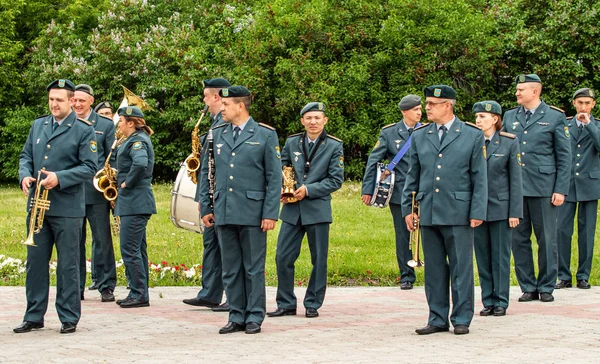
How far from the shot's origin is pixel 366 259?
15.0 metres

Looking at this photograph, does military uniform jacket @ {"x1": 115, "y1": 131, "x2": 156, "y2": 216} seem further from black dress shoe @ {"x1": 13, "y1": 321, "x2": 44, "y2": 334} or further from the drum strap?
the drum strap

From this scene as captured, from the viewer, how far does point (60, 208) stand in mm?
9414

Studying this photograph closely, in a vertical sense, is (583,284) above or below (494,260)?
below

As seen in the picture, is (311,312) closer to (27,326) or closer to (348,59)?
(27,326)

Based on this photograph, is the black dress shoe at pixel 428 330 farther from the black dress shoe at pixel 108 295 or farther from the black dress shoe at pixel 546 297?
the black dress shoe at pixel 108 295

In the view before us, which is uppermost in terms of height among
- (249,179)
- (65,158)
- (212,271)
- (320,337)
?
(65,158)

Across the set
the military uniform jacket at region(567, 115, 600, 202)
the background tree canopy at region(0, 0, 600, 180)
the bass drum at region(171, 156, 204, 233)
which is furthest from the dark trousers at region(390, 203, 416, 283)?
the background tree canopy at region(0, 0, 600, 180)

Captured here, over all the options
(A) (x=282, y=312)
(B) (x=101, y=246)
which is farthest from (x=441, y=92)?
(B) (x=101, y=246)

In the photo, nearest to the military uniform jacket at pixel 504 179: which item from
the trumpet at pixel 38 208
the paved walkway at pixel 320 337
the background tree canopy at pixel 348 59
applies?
the paved walkway at pixel 320 337

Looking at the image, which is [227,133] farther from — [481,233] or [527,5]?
[527,5]

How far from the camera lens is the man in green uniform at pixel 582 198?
41.7 ft

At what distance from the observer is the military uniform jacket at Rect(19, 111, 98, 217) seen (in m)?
9.41

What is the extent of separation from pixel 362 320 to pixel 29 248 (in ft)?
11.0

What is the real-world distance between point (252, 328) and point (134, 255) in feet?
8.01
